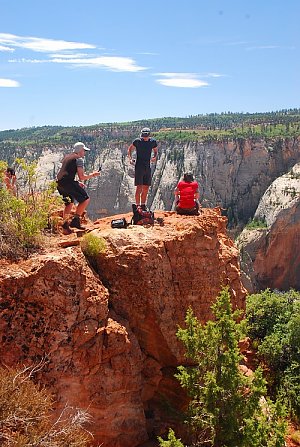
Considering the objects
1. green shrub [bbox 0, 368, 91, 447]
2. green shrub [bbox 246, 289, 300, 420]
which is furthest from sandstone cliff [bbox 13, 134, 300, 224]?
green shrub [bbox 0, 368, 91, 447]

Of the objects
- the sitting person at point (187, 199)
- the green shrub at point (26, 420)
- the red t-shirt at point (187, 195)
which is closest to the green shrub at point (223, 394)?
the green shrub at point (26, 420)

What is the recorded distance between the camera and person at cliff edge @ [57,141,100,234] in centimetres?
834

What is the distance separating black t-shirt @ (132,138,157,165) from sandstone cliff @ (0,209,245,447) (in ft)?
5.50

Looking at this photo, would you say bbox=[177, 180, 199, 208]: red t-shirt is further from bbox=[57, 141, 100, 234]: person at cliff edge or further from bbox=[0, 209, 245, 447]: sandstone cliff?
bbox=[57, 141, 100, 234]: person at cliff edge

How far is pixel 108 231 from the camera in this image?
25.5 ft

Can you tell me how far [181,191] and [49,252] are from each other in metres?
3.28

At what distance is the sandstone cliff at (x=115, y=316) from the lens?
20.1ft

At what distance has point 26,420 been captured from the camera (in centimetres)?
487

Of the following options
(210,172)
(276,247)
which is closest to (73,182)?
(276,247)

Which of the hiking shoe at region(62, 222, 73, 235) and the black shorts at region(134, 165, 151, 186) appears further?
the black shorts at region(134, 165, 151, 186)

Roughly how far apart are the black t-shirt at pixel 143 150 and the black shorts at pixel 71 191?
1.52 meters

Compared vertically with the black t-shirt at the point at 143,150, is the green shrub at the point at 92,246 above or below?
below

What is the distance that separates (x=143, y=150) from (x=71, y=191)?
Answer: 180cm

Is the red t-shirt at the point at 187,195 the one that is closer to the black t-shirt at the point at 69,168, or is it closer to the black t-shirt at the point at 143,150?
the black t-shirt at the point at 143,150
